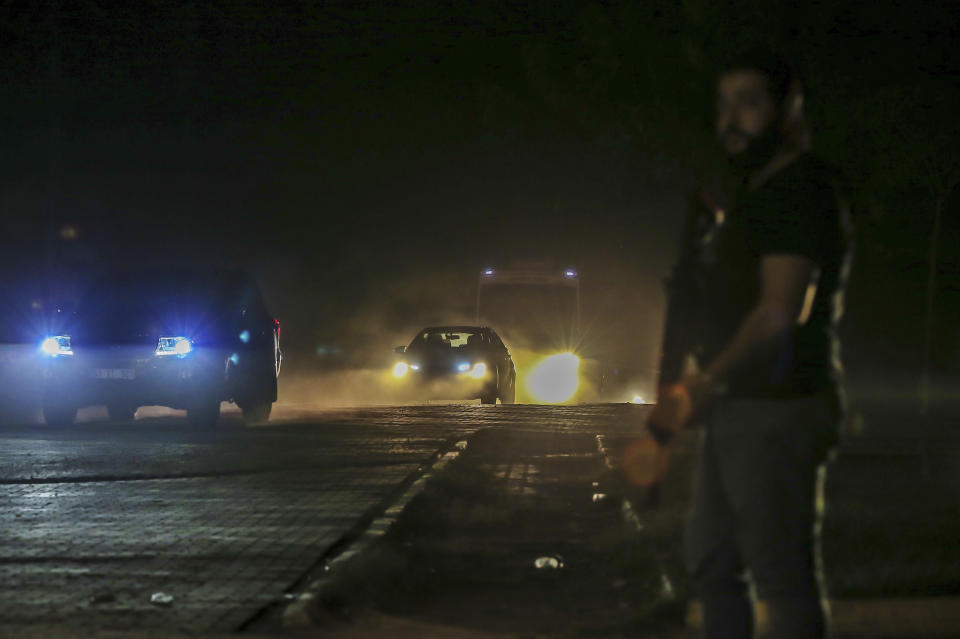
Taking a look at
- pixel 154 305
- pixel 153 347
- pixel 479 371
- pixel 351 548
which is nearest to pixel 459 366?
pixel 479 371

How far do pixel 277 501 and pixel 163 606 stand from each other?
3766mm

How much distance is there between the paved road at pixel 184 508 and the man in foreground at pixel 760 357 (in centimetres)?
279

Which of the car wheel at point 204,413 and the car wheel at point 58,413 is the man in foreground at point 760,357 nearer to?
the car wheel at point 204,413

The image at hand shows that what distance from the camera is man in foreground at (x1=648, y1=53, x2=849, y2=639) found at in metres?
3.81

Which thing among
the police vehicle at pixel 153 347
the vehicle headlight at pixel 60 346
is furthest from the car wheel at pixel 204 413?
the vehicle headlight at pixel 60 346

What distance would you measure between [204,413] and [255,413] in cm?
137

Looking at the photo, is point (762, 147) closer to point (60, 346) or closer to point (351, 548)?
point (351, 548)

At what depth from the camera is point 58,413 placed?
18.0m

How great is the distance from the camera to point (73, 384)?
17.7m

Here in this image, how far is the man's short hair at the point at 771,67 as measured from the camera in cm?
398

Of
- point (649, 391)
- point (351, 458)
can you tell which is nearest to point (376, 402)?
point (649, 391)

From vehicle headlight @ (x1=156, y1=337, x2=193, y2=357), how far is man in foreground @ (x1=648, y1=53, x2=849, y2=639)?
45.9 ft

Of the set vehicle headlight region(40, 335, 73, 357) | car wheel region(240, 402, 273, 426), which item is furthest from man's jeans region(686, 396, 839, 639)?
car wheel region(240, 402, 273, 426)

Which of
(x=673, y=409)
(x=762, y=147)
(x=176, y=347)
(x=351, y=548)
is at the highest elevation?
(x=762, y=147)
